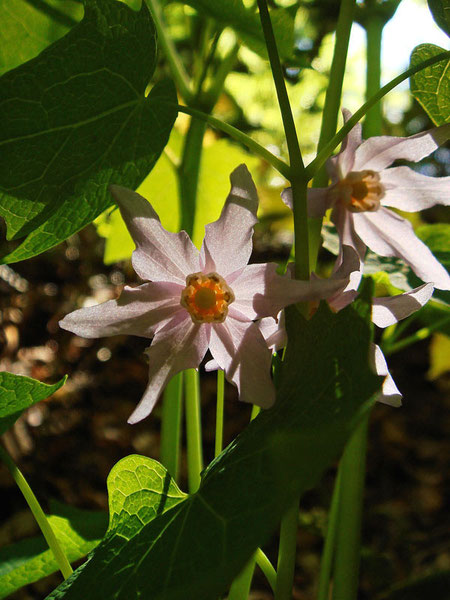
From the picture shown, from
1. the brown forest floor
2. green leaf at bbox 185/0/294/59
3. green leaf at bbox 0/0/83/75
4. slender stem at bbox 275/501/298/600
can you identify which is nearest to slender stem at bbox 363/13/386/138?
green leaf at bbox 185/0/294/59

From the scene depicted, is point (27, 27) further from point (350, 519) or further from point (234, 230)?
point (350, 519)

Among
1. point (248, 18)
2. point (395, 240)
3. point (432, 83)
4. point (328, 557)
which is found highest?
point (248, 18)

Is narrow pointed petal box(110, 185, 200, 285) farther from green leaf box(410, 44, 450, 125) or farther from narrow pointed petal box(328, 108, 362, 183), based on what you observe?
green leaf box(410, 44, 450, 125)

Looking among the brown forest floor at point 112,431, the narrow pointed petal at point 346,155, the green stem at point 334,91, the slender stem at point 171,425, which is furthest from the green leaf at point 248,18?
the brown forest floor at point 112,431

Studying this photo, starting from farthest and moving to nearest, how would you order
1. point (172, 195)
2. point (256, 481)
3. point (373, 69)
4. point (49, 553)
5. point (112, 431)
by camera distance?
point (112, 431) → point (172, 195) → point (373, 69) → point (49, 553) → point (256, 481)

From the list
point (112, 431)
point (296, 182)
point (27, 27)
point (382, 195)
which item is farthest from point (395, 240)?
Answer: point (112, 431)

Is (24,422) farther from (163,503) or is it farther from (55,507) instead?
(163,503)
